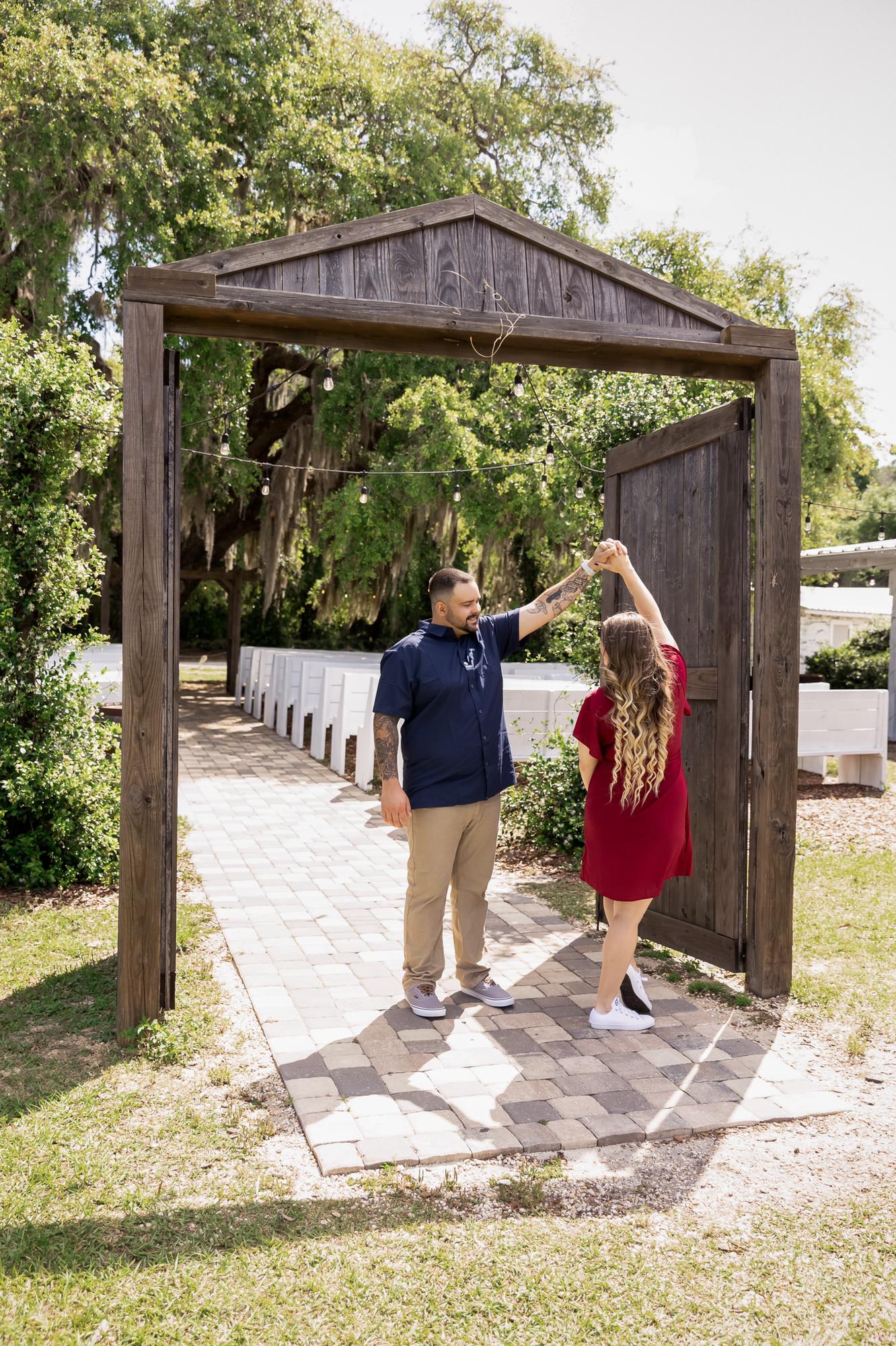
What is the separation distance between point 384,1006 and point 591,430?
4.23 metres

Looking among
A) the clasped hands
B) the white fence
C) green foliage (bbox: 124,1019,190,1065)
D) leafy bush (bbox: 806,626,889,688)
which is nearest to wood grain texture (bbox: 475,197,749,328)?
the clasped hands

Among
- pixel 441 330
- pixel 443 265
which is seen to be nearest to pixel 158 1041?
pixel 441 330

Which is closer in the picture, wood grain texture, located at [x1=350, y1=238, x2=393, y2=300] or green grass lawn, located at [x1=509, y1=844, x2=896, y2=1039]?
wood grain texture, located at [x1=350, y1=238, x2=393, y2=300]

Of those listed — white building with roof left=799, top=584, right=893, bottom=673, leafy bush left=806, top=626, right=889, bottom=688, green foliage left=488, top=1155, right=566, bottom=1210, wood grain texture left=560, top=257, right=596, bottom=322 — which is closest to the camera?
green foliage left=488, top=1155, right=566, bottom=1210

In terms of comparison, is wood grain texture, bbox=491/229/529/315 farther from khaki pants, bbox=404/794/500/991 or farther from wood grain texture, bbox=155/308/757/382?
khaki pants, bbox=404/794/500/991

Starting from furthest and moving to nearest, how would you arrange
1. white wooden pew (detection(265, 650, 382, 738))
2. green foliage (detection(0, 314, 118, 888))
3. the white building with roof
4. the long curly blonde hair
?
1. the white building with roof
2. white wooden pew (detection(265, 650, 382, 738))
3. green foliage (detection(0, 314, 118, 888))
4. the long curly blonde hair

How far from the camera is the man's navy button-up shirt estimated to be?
3.84 meters

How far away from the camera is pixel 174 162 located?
12.3 metres

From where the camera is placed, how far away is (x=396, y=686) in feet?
12.5

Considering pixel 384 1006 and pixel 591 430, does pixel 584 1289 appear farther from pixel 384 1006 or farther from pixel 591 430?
pixel 591 430

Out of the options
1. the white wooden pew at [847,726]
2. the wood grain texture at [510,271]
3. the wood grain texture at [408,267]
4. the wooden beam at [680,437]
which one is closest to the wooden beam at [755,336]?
the wooden beam at [680,437]

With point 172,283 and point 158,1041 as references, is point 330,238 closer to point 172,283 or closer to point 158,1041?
point 172,283

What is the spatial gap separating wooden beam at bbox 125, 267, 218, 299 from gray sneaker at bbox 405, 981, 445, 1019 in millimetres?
2767

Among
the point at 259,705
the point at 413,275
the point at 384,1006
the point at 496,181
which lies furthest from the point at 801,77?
the point at 259,705
